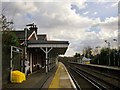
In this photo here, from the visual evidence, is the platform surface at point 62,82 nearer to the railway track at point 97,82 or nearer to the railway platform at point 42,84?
the railway platform at point 42,84

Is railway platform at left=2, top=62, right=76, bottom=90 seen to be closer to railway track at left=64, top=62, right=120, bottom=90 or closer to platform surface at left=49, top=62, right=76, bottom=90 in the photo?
platform surface at left=49, top=62, right=76, bottom=90

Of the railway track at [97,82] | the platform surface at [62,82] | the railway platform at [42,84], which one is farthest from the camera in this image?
the railway track at [97,82]

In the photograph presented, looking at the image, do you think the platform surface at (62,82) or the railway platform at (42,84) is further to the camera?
the platform surface at (62,82)

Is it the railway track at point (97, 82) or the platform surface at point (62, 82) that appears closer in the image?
the platform surface at point (62, 82)

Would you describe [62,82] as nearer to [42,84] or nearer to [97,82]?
[42,84]

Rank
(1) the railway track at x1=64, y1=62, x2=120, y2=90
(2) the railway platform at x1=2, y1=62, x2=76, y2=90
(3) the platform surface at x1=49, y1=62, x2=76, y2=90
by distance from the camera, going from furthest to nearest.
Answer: (1) the railway track at x1=64, y1=62, x2=120, y2=90
(3) the platform surface at x1=49, y1=62, x2=76, y2=90
(2) the railway platform at x1=2, y1=62, x2=76, y2=90

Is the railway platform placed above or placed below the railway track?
above

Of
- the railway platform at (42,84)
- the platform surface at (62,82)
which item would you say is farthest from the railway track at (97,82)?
the railway platform at (42,84)

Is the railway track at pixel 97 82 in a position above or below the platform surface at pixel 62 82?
below

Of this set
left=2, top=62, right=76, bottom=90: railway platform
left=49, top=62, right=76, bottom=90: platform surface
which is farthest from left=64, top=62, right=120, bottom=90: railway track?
left=2, top=62, right=76, bottom=90: railway platform

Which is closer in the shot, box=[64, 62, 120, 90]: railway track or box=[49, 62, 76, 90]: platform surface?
box=[49, 62, 76, 90]: platform surface

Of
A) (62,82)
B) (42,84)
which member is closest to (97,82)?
(62,82)

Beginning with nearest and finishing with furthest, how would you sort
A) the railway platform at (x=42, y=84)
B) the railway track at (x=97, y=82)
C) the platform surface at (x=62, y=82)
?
1. the railway platform at (x=42, y=84)
2. the platform surface at (x=62, y=82)
3. the railway track at (x=97, y=82)

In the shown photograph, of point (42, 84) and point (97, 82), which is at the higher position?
point (42, 84)
